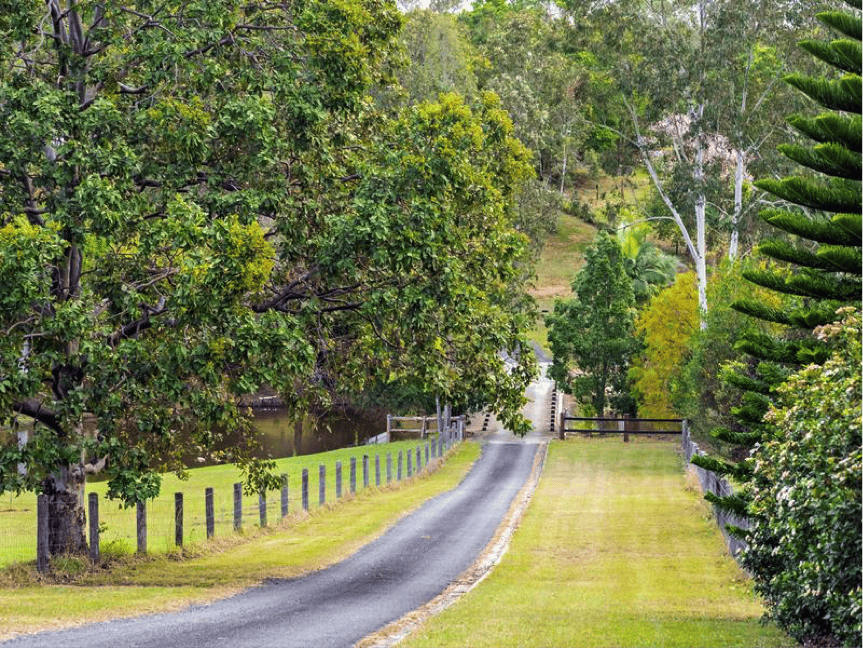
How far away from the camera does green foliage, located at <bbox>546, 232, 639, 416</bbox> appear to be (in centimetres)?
5462

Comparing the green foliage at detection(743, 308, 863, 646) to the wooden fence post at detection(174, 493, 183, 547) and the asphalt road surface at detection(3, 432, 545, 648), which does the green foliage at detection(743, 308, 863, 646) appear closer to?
the asphalt road surface at detection(3, 432, 545, 648)

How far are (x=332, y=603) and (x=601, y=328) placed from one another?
131 feet

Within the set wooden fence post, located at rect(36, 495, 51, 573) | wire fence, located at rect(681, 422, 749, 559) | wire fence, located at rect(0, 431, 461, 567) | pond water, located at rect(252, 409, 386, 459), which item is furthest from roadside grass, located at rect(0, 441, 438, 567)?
wire fence, located at rect(681, 422, 749, 559)

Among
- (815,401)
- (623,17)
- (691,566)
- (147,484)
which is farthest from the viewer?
(623,17)

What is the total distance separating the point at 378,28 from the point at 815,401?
1115cm

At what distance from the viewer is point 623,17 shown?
45812 mm

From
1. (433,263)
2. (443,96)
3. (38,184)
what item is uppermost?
(443,96)

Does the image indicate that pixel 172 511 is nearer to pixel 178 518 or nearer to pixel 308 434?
pixel 178 518

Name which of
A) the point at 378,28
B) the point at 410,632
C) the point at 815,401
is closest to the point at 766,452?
the point at 815,401

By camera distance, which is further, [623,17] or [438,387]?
[623,17]

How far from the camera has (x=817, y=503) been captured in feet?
32.1

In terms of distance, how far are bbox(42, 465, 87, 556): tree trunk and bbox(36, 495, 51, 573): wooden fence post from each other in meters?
0.16

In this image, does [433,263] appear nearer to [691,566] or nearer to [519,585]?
[519,585]

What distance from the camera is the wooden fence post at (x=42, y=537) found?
17.8 meters
